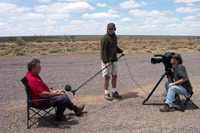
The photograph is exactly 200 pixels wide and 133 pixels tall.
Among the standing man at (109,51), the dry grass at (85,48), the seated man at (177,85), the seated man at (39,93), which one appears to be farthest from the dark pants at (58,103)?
the dry grass at (85,48)

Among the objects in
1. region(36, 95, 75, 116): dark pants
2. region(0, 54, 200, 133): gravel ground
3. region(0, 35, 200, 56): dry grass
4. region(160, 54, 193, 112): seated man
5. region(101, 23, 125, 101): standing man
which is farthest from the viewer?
region(0, 35, 200, 56): dry grass

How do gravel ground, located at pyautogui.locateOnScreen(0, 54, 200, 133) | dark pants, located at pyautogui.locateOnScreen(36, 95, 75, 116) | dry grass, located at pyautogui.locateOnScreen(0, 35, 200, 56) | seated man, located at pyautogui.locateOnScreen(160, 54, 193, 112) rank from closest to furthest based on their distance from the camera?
1. gravel ground, located at pyautogui.locateOnScreen(0, 54, 200, 133)
2. dark pants, located at pyautogui.locateOnScreen(36, 95, 75, 116)
3. seated man, located at pyautogui.locateOnScreen(160, 54, 193, 112)
4. dry grass, located at pyautogui.locateOnScreen(0, 35, 200, 56)

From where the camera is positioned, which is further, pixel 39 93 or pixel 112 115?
pixel 112 115

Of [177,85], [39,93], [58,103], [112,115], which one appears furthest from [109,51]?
[39,93]

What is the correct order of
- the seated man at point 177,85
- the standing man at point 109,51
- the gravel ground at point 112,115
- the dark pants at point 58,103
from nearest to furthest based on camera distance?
the gravel ground at point 112,115 → the dark pants at point 58,103 → the seated man at point 177,85 → the standing man at point 109,51

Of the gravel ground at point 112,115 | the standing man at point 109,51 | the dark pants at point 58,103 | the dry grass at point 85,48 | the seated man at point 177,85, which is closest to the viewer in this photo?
the gravel ground at point 112,115

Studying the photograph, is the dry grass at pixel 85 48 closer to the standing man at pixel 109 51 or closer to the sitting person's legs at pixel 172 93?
the standing man at pixel 109 51

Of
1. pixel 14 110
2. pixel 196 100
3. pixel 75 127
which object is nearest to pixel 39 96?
pixel 75 127

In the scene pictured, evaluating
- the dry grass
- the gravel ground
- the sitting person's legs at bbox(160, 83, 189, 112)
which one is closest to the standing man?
the gravel ground

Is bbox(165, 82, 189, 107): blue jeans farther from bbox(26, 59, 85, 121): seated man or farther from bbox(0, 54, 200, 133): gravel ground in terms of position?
bbox(26, 59, 85, 121): seated man

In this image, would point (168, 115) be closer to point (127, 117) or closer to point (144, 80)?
point (127, 117)

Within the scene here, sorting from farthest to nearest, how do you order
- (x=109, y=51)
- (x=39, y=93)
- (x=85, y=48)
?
1. (x=85, y=48)
2. (x=109, y=51)
3. (x=39, y=93)

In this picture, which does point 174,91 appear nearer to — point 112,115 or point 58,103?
point 112,115

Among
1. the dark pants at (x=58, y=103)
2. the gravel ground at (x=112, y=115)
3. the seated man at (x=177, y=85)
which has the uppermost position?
the seated man at (x=177, y=85)
